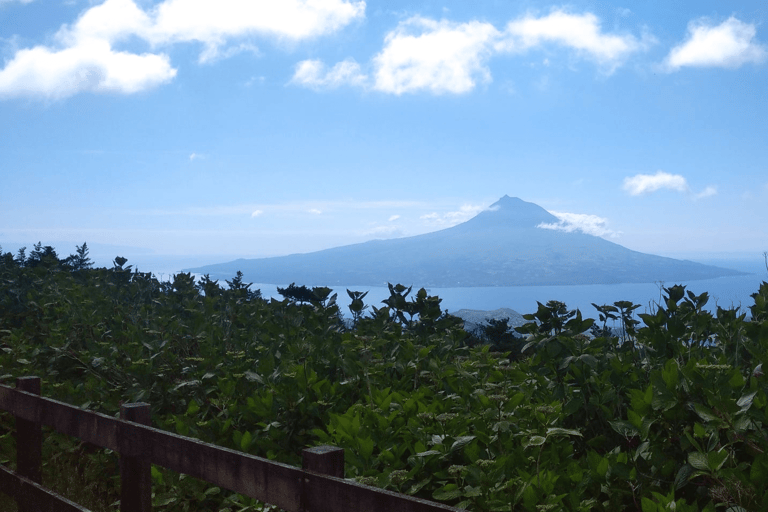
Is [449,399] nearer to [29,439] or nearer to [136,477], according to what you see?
[136,477]

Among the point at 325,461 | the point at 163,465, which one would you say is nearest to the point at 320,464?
the point at 325,461

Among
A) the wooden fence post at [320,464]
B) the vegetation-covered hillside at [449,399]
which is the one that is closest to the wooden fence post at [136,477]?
the vegetation-covered hillside at [449,399]

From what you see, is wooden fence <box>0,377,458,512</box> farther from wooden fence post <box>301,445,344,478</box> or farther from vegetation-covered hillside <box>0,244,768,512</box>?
vegetation-covered hillside <box>0,244,768,512</box>

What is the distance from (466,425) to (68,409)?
2505mm

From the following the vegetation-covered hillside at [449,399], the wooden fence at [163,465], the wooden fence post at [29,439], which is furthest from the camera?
the wooden fence post at [29,439]

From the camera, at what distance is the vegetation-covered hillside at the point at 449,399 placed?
2.97 metres

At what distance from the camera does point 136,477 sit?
3.69m

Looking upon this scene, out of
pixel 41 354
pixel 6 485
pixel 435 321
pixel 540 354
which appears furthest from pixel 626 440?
pixel 41 354

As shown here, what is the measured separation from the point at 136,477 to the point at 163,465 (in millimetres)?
403

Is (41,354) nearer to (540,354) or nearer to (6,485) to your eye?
(6,485)

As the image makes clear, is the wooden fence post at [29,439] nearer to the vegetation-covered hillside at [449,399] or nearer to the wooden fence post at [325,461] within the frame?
the vegetation-covered hillside at [449,399]

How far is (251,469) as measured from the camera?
2912 mm

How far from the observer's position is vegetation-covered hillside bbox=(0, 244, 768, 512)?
117 inches

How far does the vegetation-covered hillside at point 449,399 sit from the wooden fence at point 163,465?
1.80ft
